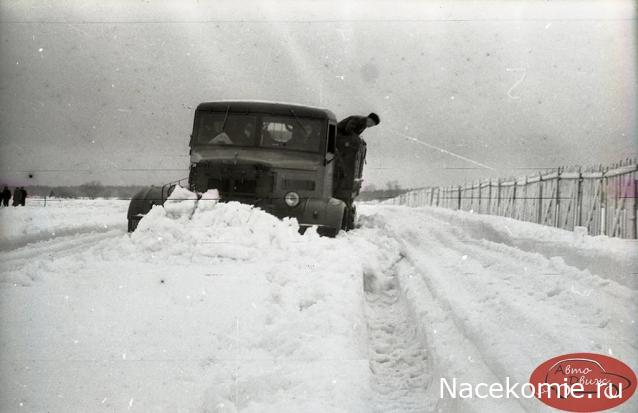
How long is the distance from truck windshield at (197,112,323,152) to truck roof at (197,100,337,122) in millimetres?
101

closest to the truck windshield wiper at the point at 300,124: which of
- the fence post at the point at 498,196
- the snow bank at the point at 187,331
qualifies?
the snow bank at the point at 187,331

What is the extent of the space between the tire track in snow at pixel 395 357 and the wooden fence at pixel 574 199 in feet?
24.2

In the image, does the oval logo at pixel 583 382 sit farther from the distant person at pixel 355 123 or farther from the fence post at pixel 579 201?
the fence post at pixel 579 201

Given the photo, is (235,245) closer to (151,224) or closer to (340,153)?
(151,224)

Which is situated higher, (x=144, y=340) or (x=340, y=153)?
(x=340, y=153)

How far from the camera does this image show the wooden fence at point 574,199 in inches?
430

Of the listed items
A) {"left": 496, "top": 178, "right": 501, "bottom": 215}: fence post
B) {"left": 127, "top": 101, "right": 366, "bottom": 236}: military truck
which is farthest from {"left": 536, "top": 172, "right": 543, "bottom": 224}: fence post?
{"left": 127, "top": 101, "right": 366, "bottom": 236}: military truck

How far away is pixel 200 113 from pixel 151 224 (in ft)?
12.6

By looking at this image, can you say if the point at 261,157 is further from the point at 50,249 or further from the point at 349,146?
the point at 50,249

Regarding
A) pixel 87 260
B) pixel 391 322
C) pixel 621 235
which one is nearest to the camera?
pixel 391 322

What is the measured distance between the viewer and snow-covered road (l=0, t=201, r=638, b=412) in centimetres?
279

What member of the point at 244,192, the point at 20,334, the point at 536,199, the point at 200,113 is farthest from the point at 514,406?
the point at 536,199

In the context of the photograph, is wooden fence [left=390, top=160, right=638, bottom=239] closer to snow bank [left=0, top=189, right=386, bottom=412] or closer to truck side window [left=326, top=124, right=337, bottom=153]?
truck side window [left=326, top=124, right=337, bottom=153]

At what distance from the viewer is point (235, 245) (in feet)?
20.8
